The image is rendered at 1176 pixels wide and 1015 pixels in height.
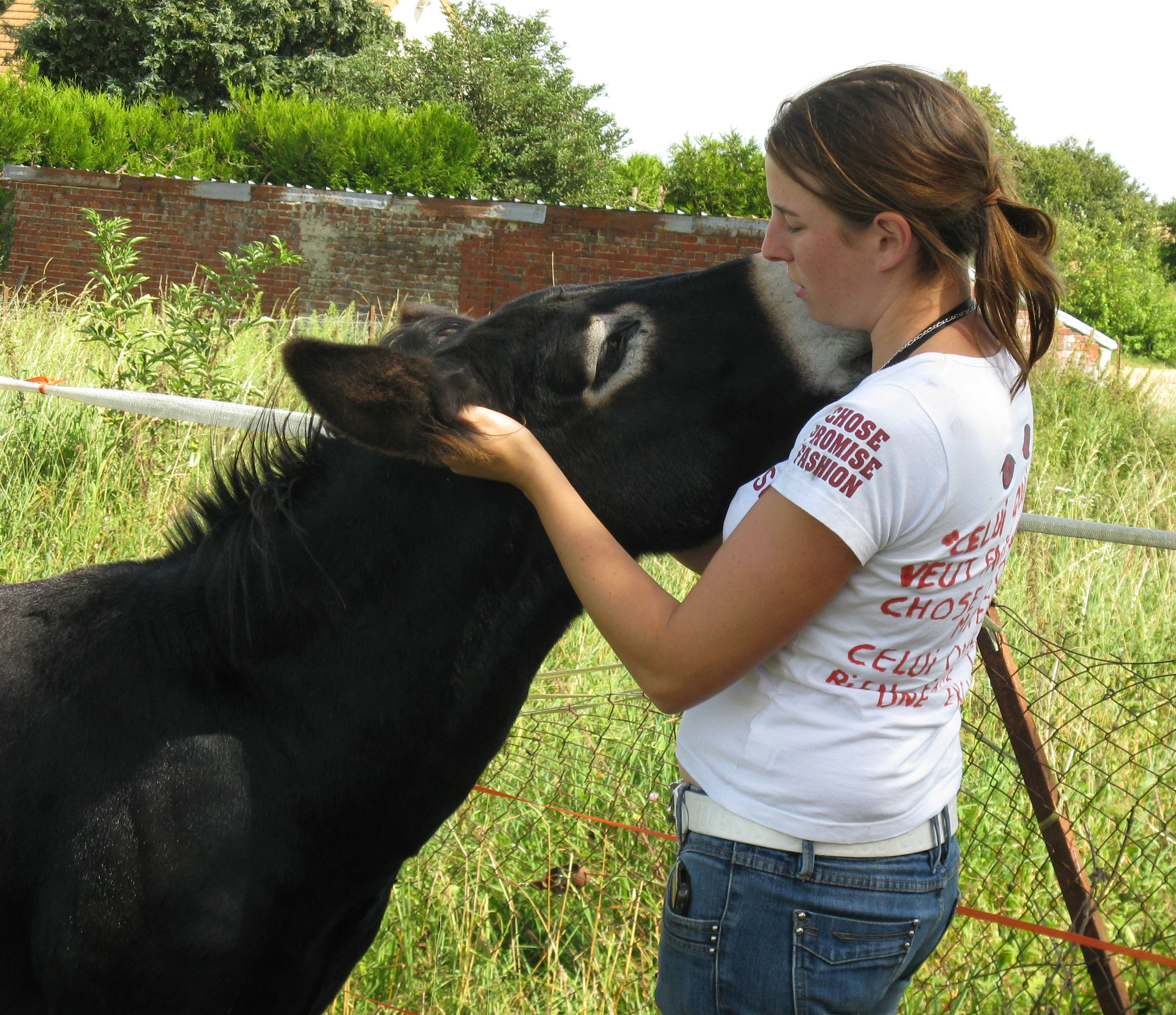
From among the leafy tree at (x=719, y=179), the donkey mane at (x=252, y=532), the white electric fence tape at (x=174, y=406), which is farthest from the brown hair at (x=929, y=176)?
the leafy tree at (x=719, y=179)

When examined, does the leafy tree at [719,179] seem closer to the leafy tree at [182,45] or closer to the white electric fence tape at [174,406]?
the leafy tree at [182,45]

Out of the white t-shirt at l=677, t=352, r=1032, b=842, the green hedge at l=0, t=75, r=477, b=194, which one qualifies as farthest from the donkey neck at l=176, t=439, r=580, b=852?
the green hedge at l=0, t=75, r=477, b=194

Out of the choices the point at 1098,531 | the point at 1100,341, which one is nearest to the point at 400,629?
the point at 1098,531

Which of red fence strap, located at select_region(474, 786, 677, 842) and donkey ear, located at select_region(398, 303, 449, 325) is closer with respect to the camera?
donkey ear, located at select_region(398, 303, 449, 325)

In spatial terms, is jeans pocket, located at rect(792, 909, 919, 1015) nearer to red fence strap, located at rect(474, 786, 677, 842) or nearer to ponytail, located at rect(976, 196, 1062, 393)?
ponytail, located at rect(976, 196, 1062, 393)

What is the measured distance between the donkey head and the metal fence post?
1.09 m

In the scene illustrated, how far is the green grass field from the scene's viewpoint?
296 cm

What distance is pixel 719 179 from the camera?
2280 centimetres

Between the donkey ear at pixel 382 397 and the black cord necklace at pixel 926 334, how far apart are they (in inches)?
28.3

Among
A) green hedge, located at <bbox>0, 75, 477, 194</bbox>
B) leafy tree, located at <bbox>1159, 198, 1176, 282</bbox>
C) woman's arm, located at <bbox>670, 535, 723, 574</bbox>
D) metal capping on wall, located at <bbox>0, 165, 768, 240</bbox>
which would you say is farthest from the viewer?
leafy tree, located at <bbox>1159, 198, 1176, 282</bbox>

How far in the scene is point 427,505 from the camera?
189 cm

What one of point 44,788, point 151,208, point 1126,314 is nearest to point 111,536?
point 44,788

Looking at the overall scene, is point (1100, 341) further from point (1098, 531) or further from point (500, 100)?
point (500, 100)

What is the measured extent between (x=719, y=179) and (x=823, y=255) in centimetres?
2269
